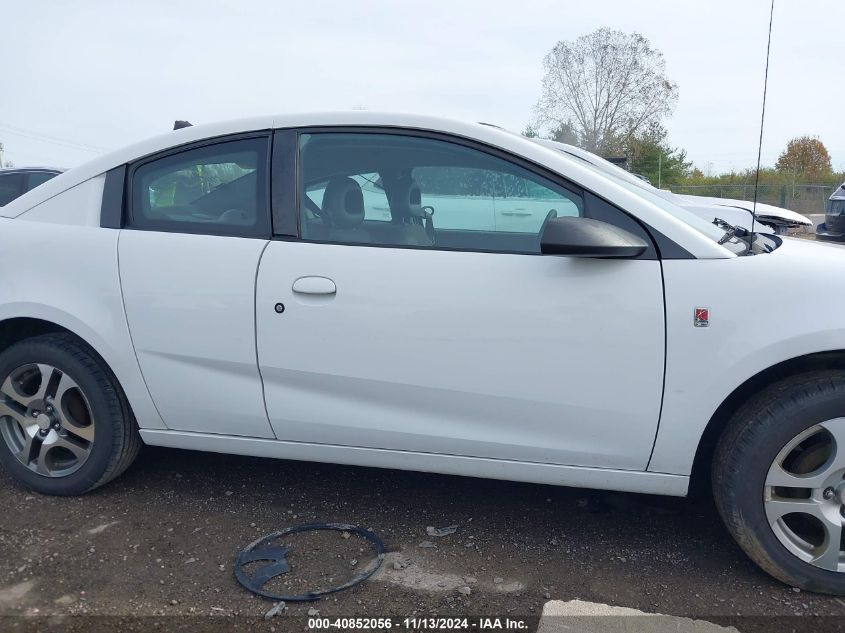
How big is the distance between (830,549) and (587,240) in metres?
1.35

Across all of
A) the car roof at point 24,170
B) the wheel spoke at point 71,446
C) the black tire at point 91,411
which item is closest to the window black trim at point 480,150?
the black tire at point 91,411

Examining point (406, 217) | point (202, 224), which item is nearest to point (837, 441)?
point (406, 217)

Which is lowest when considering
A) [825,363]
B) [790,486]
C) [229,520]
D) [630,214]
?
[229,520]

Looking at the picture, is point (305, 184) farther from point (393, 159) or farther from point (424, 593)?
point (424, 593)

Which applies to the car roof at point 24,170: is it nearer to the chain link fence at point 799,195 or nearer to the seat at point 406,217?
the seat at point 406,217

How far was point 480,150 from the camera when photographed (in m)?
2.83

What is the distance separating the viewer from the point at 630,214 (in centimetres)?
263

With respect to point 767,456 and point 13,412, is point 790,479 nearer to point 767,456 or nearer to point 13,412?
point 767,456

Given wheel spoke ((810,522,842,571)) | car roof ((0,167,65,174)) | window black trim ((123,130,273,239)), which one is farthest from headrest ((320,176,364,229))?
car roof ((0,167,65,174))

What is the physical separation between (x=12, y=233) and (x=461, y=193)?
6.49 ft

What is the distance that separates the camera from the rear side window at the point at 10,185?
9922 millimetres

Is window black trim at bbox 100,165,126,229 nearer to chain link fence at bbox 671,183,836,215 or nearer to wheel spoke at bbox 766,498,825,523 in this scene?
wheel spoke at bbox 766,498,825,523

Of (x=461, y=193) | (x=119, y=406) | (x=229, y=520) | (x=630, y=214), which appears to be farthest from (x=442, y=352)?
(x=119, y=406)

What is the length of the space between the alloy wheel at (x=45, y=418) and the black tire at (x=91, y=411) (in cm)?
3
